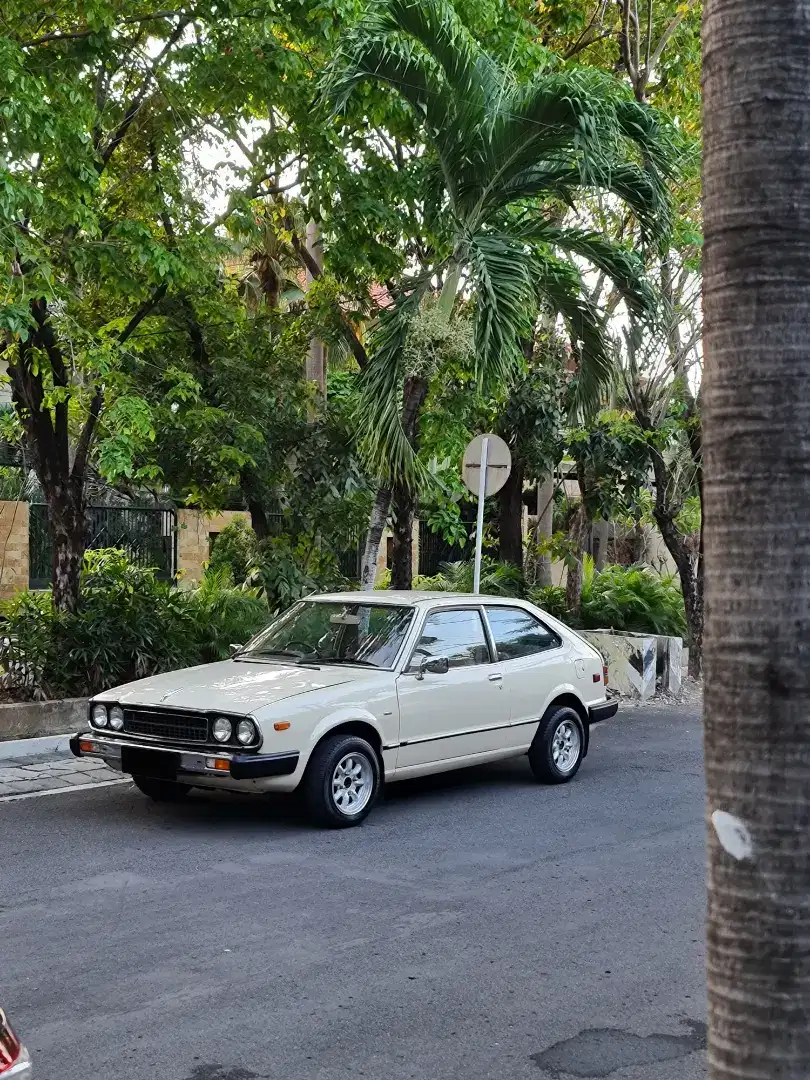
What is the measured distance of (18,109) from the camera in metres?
9.28

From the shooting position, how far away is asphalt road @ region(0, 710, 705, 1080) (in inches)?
182

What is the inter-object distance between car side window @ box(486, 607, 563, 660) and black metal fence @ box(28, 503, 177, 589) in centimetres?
1173

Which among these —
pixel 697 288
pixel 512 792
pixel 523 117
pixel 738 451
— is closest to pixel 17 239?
pixel 523 117

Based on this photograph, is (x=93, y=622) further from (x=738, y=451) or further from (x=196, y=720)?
(x=738, y=451)

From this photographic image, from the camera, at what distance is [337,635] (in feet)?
30.2

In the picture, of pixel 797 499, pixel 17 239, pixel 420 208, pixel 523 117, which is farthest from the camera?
pixel 420 208

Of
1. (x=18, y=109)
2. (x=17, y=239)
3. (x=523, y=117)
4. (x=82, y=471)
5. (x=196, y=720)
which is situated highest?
(x=523, y=117)

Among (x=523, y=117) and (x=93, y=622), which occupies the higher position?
(x=523, y=117)

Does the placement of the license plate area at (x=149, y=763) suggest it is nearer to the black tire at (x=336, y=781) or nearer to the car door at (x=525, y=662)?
the black tire at (x=336, y=781)

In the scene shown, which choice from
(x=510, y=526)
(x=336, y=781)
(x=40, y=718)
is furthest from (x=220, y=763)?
(x=510, y=526)

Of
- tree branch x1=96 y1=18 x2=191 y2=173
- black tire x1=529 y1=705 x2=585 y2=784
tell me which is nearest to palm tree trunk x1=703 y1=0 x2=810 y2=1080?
black tire x1=529 y1=705 x2=585 y2=784

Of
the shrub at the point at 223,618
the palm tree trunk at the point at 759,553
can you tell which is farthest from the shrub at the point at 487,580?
the palm tree trunk at the point at 759,553

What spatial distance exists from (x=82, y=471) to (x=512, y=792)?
6.15 metres

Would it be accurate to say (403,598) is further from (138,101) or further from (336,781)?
(138,101)
